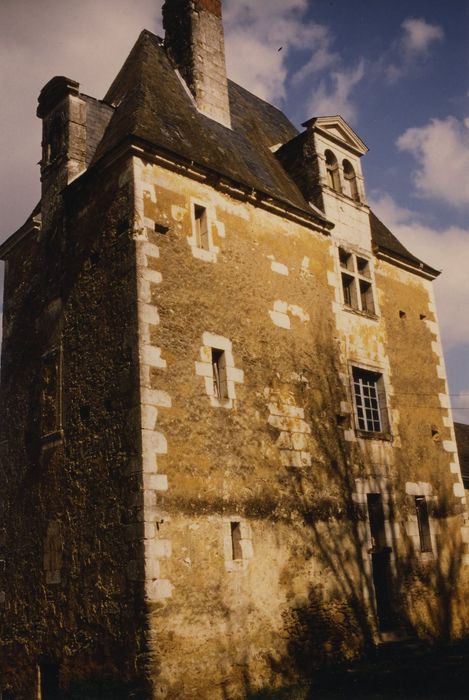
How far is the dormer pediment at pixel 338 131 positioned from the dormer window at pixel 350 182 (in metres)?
0.38

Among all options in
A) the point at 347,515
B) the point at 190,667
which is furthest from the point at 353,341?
the point at 190,667

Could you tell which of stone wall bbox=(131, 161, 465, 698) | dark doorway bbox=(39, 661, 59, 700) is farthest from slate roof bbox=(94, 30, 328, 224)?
dark doorway bbox=(39, 661, 59, 700)

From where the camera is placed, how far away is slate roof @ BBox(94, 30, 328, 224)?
35.7 ft

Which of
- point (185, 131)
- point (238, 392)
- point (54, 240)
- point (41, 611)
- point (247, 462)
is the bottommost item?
point (41, 611)

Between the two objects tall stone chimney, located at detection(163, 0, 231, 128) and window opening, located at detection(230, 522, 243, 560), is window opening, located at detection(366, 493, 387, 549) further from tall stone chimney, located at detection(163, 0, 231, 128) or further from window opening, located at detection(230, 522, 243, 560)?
tall stone chimney, located at detection(163, 0, 231, 128)

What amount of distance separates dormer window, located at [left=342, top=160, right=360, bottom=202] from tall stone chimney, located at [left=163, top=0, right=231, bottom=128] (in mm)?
2683

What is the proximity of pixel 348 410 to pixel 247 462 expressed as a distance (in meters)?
2.86

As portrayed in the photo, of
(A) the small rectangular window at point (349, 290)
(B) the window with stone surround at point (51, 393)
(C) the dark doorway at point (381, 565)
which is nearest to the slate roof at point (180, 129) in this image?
(A) the small rectangular window at point (349, 290)

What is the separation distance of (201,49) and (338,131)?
127 inches

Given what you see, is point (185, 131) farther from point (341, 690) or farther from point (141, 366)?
point (341, 690)

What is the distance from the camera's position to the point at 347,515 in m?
11.5

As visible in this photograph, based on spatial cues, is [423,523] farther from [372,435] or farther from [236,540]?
[236,540]

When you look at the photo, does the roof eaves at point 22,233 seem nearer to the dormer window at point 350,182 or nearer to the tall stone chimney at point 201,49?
the tall stone chimney at point 201,49

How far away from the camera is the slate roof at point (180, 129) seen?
35.7 ft
